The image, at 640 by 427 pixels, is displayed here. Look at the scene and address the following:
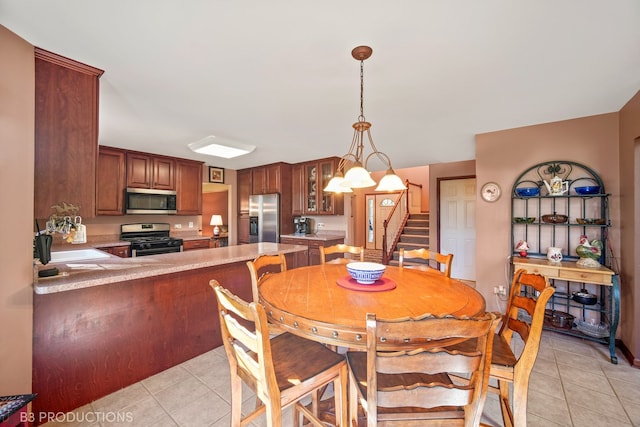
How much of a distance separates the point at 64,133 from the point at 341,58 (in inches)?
75.2

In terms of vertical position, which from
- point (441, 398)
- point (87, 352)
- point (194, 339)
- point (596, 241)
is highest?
point (596, 241)

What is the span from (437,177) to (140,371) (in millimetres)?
5372

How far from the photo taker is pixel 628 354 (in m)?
2.29

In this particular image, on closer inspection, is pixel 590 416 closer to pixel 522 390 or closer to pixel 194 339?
pixel 522 390

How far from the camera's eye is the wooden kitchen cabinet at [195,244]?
4480 millimetres

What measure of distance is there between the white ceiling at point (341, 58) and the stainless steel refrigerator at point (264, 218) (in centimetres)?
224

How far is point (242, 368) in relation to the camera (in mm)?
1251

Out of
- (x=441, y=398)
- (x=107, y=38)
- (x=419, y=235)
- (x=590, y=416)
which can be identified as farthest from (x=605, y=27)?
(x=419, y=235)

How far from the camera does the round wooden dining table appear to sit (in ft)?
3.69

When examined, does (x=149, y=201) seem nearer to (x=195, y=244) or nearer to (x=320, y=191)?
(x=195, y=244)

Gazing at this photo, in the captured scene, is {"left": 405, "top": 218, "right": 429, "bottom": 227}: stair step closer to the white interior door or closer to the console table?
the white interior door

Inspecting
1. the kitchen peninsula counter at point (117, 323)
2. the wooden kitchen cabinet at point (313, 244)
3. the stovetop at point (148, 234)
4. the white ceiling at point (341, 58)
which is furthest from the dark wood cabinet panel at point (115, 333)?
the stovetop at point (148, 234)

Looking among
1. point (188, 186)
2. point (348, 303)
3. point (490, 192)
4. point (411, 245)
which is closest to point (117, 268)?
point (348, 303)

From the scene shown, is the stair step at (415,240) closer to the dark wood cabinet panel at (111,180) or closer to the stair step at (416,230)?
the stair step at (416,230)
